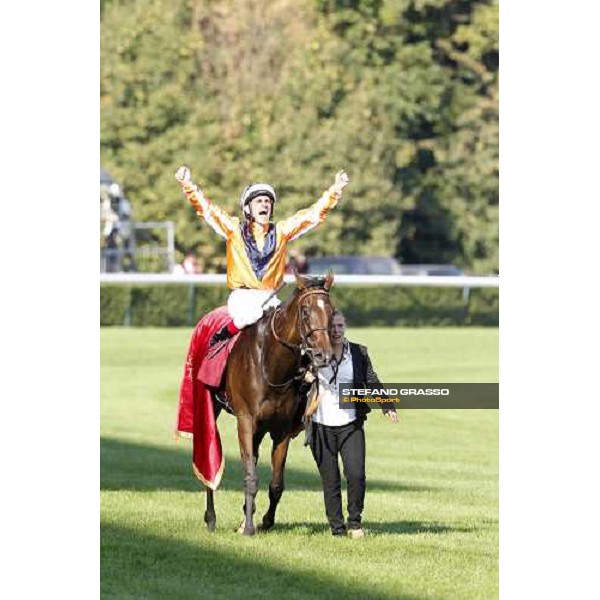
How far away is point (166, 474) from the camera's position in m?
15.4

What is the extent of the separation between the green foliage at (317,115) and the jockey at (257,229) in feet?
99.4

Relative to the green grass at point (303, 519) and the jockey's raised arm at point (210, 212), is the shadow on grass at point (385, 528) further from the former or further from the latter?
the jockey's raised arm at point (210, 212)

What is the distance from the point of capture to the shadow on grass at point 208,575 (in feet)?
27.1

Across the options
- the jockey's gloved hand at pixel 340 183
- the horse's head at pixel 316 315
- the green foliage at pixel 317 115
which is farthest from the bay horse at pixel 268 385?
the green foliage at pixel 317 115

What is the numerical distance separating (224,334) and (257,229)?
1.07m

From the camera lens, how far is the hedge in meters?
32.1

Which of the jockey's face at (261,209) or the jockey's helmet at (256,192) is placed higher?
the jockey's helmet at (256,192)

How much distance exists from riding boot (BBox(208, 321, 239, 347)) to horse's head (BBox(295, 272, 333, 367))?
3.26ft

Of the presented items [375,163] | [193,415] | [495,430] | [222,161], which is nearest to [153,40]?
[222,161]

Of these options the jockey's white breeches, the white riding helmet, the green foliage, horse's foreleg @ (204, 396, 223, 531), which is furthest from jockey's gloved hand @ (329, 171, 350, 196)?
the green foliage

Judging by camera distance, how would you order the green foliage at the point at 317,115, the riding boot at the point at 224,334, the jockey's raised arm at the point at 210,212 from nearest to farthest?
the jockey's raised arm at the point at 210,212
the riding boot at the point at 224,334
the green foliage at the point at 317,115

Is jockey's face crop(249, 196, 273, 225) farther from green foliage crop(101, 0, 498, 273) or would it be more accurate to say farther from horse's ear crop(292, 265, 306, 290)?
green foliage crop(101, 0, 498, 273)

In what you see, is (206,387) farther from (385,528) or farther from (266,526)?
(385,528)

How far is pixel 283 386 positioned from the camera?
9.33 metres
